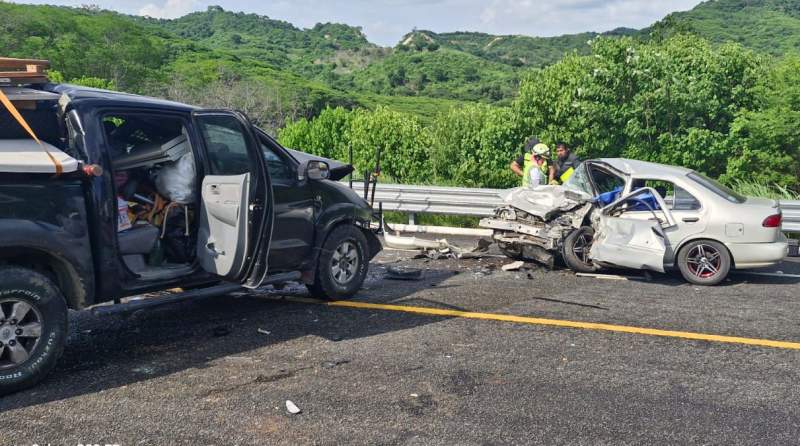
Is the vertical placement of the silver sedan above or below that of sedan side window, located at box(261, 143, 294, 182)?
below

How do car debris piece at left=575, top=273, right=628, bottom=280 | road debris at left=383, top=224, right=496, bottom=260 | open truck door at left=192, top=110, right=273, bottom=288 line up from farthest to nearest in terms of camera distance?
road debris at left=383, top=224, right=496, bottom=260, car debris piece at left=575, top=273, right=628, bottom=280, open truck door at left=192, top=110, right=273, bottom=288

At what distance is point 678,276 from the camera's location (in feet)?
31.7

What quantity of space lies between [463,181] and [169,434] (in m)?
16.8

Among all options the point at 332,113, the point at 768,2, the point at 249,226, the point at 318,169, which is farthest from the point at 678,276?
the point at 768,2

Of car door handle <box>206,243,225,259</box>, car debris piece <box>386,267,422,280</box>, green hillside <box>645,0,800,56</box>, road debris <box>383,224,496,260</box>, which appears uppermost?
green hillside <box>645,0,800,56</box>

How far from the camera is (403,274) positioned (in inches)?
373

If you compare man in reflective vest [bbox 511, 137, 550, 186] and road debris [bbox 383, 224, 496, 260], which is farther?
man in reflective vest [bbox 511, 137, 550, 186]

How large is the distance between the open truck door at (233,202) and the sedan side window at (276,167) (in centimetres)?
44

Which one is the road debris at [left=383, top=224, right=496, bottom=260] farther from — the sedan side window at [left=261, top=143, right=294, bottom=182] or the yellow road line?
the sedan side window at [left=261, top=143, right=294, bottom=182]

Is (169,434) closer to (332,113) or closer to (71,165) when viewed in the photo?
(71,165)

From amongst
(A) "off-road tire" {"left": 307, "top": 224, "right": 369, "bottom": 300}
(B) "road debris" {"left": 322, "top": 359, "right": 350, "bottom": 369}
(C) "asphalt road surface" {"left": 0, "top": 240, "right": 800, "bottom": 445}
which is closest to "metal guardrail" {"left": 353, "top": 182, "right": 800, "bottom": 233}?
(C) "asphalt road surface" {"left": 0, "top": 240, "right": 800, "bottom": 445}

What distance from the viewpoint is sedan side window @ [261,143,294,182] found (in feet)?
23.6

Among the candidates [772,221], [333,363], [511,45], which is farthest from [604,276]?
[511,45]

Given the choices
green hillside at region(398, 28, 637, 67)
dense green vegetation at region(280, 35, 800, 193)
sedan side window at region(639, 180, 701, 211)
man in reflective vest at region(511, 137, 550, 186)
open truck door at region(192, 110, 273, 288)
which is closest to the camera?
open truck door at region(192, 110, 273, 288)
